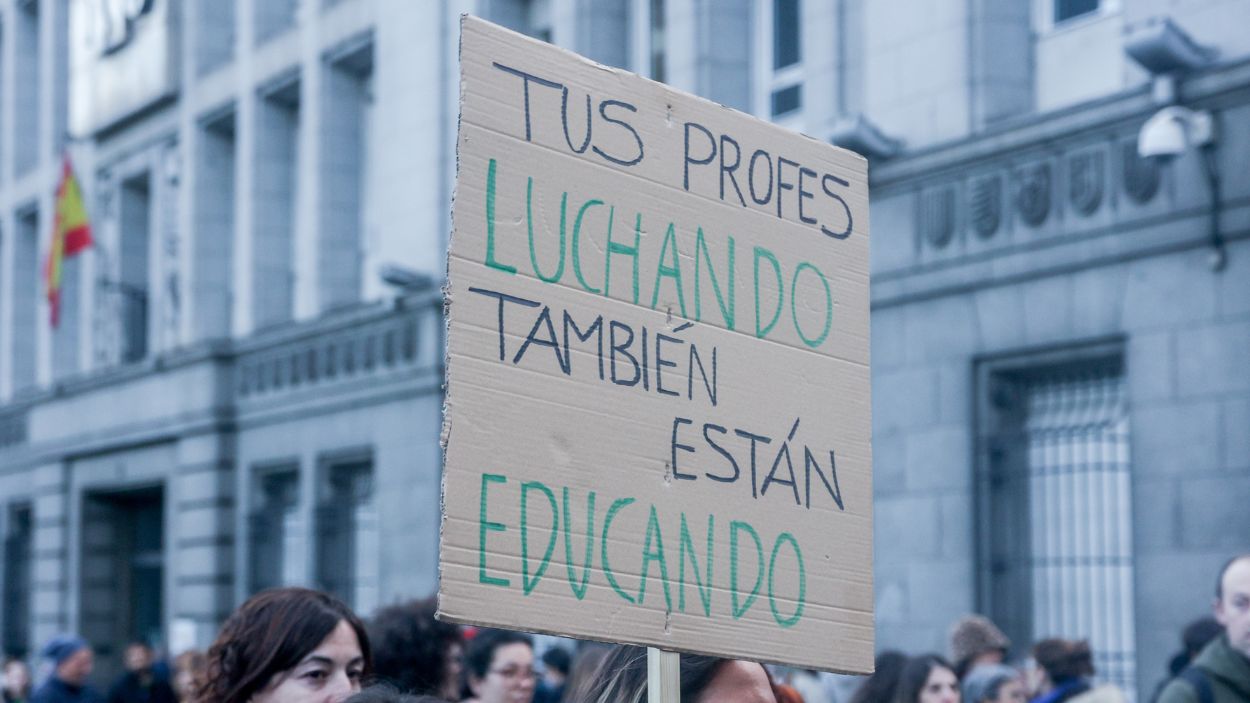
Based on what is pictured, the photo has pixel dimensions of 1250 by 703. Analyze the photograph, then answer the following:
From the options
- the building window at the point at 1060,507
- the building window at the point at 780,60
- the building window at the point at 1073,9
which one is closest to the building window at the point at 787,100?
the building window at the point at 780,60

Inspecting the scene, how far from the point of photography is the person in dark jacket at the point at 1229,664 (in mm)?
5250

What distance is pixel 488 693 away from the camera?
21.3ft

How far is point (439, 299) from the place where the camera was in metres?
17.5

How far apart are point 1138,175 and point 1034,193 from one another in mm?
847

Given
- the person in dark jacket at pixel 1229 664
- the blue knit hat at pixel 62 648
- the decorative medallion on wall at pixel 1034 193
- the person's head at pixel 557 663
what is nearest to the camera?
the person in dark jacket at pixel 1229 664

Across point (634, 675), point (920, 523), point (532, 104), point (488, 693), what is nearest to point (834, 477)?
point (634, 675)

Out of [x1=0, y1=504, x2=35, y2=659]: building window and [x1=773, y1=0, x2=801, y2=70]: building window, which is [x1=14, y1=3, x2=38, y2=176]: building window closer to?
[x1=0, y1=504, x2=35, y2=659]: building window

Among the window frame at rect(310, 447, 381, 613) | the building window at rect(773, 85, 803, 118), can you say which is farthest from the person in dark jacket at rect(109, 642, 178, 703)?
the building window at rect(773, 85, 803, 118)

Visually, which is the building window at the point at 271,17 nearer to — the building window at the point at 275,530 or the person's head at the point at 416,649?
the building window at the point at 275,530

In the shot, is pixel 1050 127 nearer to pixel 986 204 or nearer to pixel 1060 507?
pixel 986 204

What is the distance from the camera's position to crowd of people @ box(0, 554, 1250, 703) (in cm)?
351

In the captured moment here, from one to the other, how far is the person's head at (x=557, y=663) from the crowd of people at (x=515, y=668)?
0.01 m

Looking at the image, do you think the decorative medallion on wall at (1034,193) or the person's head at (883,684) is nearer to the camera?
the person's head at (883,684)

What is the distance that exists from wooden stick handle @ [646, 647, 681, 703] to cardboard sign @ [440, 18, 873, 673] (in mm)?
84
